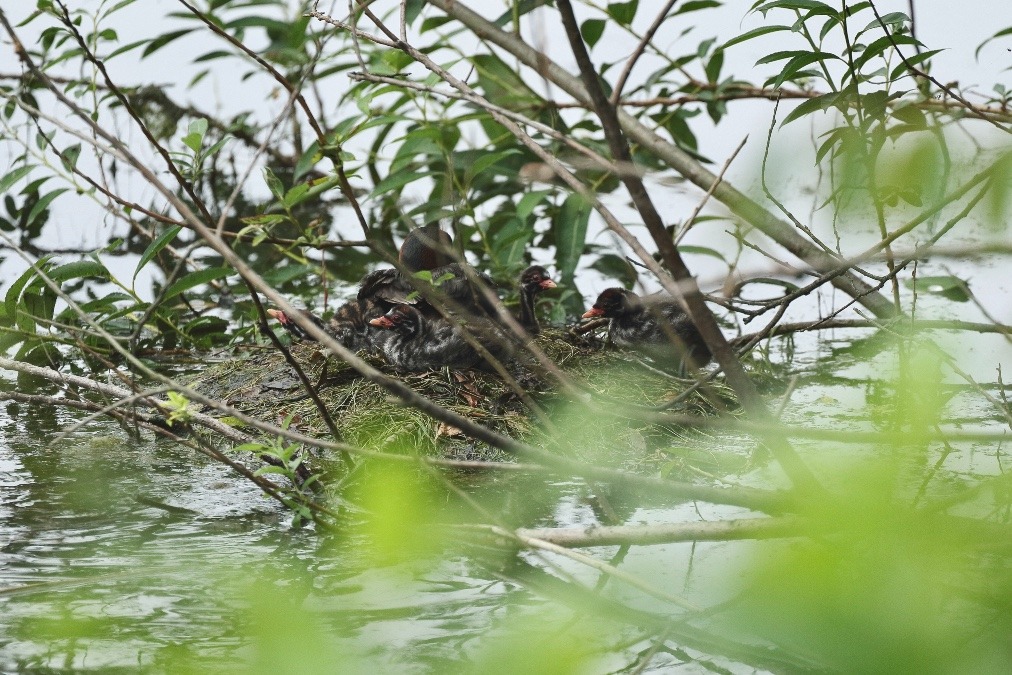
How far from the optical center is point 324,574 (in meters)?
2.88

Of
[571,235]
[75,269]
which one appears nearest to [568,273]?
[571,235]

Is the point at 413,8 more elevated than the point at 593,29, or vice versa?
the point at 593,29

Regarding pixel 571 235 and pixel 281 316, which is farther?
pixel 571 235

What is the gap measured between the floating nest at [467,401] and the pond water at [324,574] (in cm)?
27

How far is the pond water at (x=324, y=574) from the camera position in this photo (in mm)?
1459

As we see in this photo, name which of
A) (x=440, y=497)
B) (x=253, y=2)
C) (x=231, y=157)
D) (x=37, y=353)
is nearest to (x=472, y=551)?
(x=440, y=497)

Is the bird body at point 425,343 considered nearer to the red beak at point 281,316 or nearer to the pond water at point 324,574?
the red beak at point 281,316

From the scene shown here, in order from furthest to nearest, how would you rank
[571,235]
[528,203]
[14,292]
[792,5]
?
[571,235], [528,203], [14,292], [792,5]

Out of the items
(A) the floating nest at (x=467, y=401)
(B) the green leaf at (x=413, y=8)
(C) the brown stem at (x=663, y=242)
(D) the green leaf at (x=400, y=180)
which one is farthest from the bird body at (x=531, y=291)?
(C) the brown stem at (x=663, y=242)

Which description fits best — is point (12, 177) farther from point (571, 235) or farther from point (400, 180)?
point (571, 235)

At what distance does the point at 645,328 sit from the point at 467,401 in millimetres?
924

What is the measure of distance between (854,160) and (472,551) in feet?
6.17

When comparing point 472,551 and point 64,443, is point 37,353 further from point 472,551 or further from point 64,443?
point 472,551

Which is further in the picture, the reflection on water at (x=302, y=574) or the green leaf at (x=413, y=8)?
the green leaf at (x=413, y=8)
